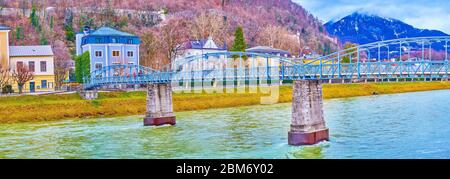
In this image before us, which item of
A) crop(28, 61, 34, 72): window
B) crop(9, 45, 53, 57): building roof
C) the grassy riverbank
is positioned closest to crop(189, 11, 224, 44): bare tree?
the grassy riverbank

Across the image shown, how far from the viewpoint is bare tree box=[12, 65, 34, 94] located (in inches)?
2561

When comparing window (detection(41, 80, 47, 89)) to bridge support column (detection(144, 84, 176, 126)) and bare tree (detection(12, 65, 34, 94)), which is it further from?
bridge support column (detection(144, 84, 176, 126))

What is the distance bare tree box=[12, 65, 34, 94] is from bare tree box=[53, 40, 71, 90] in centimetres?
887

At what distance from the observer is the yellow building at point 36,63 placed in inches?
2795

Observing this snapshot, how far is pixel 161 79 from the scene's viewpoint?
169 feet

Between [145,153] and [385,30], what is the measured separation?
157 m

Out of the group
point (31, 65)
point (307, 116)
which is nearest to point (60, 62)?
point (31, 65)

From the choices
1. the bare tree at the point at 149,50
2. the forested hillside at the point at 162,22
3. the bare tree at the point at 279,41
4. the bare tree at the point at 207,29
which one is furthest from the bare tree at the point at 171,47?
the bare tree at the point at 279,41

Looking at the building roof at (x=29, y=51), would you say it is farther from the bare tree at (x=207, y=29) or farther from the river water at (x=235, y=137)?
the bare tree at (x=207, y=29)

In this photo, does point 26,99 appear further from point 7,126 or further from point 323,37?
point 323,37

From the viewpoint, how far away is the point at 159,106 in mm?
49656

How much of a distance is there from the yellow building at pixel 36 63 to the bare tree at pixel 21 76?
2022mm

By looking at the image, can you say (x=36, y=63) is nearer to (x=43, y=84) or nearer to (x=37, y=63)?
(x=37, y=63)

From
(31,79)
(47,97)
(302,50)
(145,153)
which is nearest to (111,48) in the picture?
(31,79)
